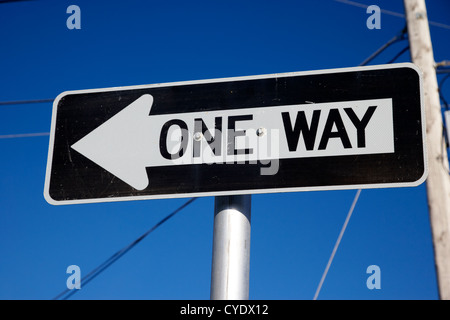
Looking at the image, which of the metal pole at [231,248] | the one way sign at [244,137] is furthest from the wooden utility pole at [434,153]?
the metal pole at [231,248]

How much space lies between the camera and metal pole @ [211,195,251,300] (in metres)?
1.57

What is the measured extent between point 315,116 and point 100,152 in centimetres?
68

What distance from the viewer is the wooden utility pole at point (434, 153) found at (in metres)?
4.43

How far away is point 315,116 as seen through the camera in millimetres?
1736

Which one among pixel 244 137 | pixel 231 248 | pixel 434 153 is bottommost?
pixel 231 248

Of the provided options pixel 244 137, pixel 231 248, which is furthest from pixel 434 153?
pixel 231 248

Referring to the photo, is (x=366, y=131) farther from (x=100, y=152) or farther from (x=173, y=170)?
(x=100, y=152)

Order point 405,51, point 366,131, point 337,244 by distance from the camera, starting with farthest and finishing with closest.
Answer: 1. point 337,244
2. point 405,51
3. point 366,131

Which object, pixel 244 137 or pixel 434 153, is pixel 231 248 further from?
pixel 434 153

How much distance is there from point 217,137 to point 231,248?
1.15 feet

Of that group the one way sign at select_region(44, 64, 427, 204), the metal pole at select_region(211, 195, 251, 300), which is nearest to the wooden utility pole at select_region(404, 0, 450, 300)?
the one way sign at select_region(44, 64, 427, 204)

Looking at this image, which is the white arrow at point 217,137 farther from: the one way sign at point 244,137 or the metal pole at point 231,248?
the metal pole at point 231,248

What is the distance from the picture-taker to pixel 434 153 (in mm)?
4730
